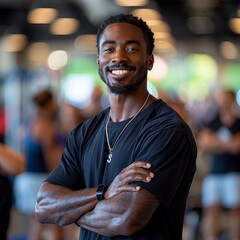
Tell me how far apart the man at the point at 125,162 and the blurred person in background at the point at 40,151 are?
3.44 m

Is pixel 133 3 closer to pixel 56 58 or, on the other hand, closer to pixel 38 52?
pixel 38 52

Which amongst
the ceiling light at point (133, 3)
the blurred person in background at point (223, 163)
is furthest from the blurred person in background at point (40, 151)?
the ceiling light at point (133, 3)

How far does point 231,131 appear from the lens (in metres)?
7.01

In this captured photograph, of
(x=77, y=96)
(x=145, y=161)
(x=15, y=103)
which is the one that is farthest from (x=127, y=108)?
(x=77, y=96)

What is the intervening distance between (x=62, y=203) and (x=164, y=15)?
13.8 meters

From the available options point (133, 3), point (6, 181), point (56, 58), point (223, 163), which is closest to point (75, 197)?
point (6, 181)

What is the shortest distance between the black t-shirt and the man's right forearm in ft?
0.21

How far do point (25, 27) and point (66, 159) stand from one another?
51.4 feet

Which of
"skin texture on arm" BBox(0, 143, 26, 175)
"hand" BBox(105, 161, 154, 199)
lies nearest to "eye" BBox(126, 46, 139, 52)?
"hand" BBox(105, 161, 154, 199)

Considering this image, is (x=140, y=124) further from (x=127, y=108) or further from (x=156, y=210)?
(x=156, y=210)

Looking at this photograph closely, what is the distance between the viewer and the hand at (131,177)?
7.63 feet

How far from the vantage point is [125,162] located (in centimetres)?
244

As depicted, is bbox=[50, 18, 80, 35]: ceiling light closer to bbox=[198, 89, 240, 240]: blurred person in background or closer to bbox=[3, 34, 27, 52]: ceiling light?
bbox=[3, 34, 27, 52]: ceiling light

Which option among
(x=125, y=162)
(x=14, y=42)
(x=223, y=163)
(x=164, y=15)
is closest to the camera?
(x=125, y=162)
